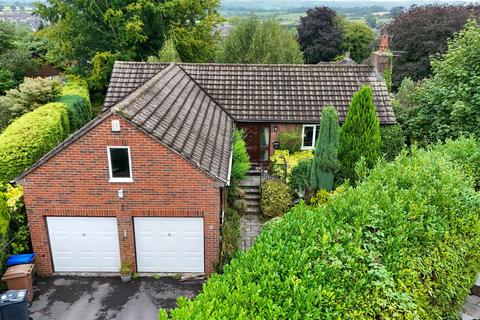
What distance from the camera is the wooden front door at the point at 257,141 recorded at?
1962 cm

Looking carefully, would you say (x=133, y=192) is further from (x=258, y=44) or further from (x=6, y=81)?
(x=258, y=44)

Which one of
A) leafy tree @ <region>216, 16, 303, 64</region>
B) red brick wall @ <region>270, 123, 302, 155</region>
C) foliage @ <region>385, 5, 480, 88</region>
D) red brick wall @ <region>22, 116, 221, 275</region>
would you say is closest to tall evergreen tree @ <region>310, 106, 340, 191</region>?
red brick wall @ <region>270, 123, 302, 155</region>

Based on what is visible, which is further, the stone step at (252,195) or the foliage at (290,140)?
the foliage at (290,140)

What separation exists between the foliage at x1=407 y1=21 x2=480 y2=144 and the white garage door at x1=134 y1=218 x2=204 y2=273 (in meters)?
10.8

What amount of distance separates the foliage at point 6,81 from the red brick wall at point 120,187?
19.8 meters

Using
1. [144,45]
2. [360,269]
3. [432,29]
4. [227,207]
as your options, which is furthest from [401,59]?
[360,269]

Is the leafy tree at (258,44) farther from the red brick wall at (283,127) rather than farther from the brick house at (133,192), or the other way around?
the brick house at (133,192)

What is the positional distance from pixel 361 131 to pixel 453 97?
423 centimetres

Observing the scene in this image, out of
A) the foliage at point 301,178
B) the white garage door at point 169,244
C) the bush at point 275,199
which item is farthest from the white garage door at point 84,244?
the foliage at point 301,178

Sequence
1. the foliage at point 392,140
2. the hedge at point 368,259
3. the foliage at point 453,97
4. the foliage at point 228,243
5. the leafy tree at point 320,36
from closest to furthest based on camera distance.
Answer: the hedge at point 368,259 < the foliage at point 228,243 < the foliage at point 453,97 < the foliage at point 392,140 < the leafy tree at point 320,36

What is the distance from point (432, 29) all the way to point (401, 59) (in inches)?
182

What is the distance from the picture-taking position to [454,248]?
7.57 m

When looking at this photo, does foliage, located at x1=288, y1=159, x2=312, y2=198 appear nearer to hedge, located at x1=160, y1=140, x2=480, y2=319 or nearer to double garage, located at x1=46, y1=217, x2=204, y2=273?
double garage, located at x1=46, y1=217, x2=204, y2=273

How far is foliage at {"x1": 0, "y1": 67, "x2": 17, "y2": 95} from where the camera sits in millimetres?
27938
